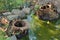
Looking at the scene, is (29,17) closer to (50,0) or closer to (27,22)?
(27,22)

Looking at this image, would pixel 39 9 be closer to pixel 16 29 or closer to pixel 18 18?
pixel 18 18

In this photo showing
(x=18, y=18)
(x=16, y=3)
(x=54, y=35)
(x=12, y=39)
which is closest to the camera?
(x=12, y=39)

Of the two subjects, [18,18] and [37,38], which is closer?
[37,38]

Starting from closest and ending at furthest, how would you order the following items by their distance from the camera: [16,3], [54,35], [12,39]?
1. [12,39]
2. [54,35]
3. [16,3]

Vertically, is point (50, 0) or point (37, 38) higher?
point (50, 0)

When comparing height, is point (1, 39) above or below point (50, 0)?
below

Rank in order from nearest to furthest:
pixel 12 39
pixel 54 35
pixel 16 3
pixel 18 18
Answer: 1. pixel 12 39
2. pixel 54 35
3. pixel 18 18
4. pixel 16 3

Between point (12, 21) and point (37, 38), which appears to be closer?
point (37, 38)

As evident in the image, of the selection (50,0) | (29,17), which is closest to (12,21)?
(29,17)

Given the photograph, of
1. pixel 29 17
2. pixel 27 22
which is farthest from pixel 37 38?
pixel 29 17
